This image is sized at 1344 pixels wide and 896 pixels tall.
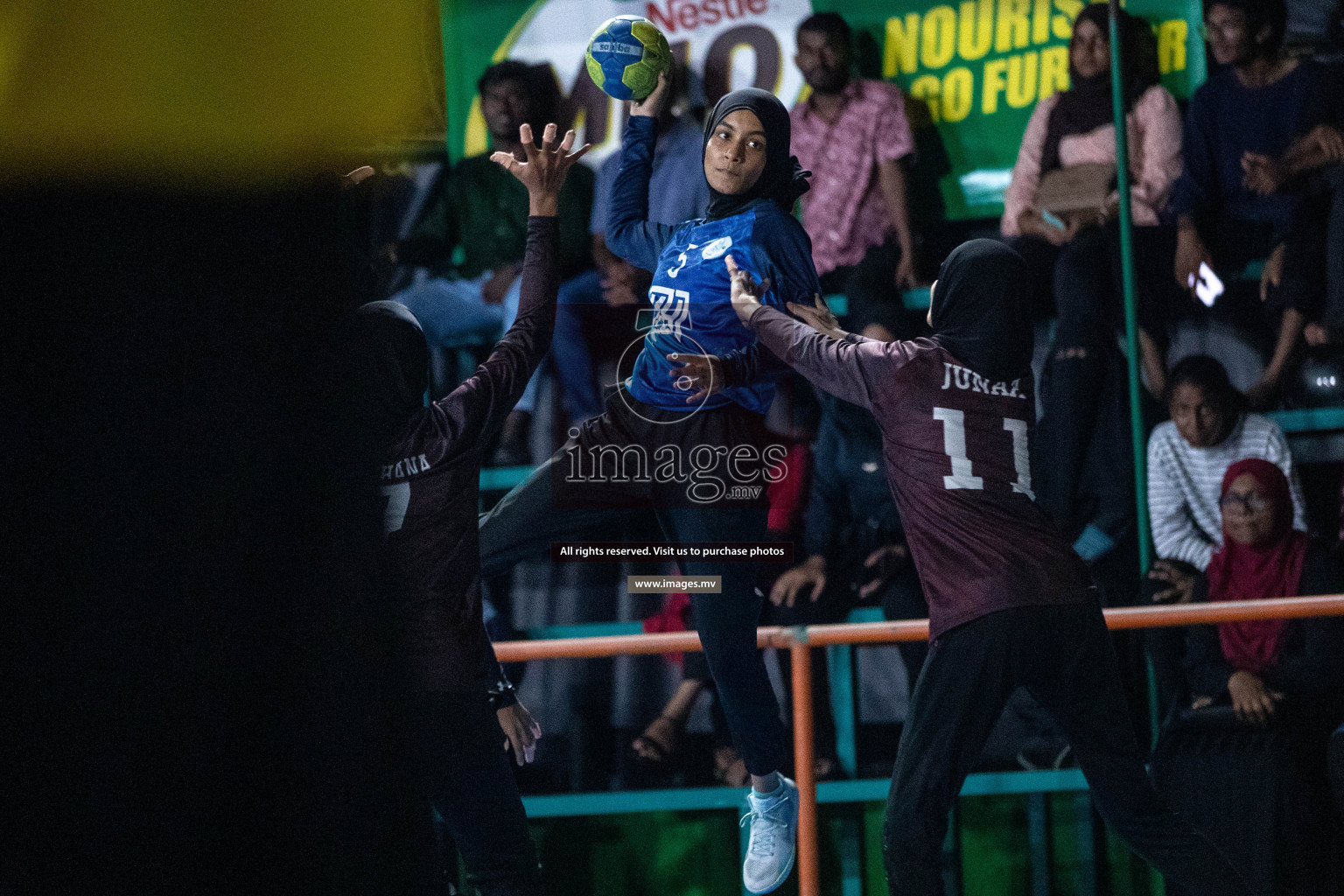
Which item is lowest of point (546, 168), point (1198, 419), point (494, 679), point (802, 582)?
point (494, 679)

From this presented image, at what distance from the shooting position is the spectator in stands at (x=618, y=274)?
227 cm

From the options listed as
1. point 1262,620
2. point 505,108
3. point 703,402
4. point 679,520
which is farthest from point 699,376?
point 1262,620

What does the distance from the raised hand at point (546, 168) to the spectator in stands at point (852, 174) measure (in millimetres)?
426

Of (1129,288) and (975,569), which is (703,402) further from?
(1129,288)

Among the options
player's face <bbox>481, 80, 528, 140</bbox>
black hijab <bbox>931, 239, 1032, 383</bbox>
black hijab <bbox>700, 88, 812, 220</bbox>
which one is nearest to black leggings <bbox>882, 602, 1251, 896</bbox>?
black hijab <bbox>931, 239, 1032, 383</bbox>

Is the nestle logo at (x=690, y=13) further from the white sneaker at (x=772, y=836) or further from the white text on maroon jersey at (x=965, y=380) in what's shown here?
the white sneaker at (x=772, y=836)

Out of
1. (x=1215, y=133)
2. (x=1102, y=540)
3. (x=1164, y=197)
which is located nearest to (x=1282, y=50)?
(x=1215, y=133)

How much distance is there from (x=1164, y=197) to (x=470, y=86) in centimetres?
145

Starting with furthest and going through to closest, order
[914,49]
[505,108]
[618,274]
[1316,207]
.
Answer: [1316,207] < [914,49] < [505,108] < [618,274]

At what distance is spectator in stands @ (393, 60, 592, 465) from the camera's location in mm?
2311

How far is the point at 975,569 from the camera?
220 centimetres

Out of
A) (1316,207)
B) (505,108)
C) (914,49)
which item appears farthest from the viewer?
(1316,207)

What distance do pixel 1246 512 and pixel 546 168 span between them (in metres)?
1.58

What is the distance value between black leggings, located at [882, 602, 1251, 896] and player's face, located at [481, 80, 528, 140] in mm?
1242
